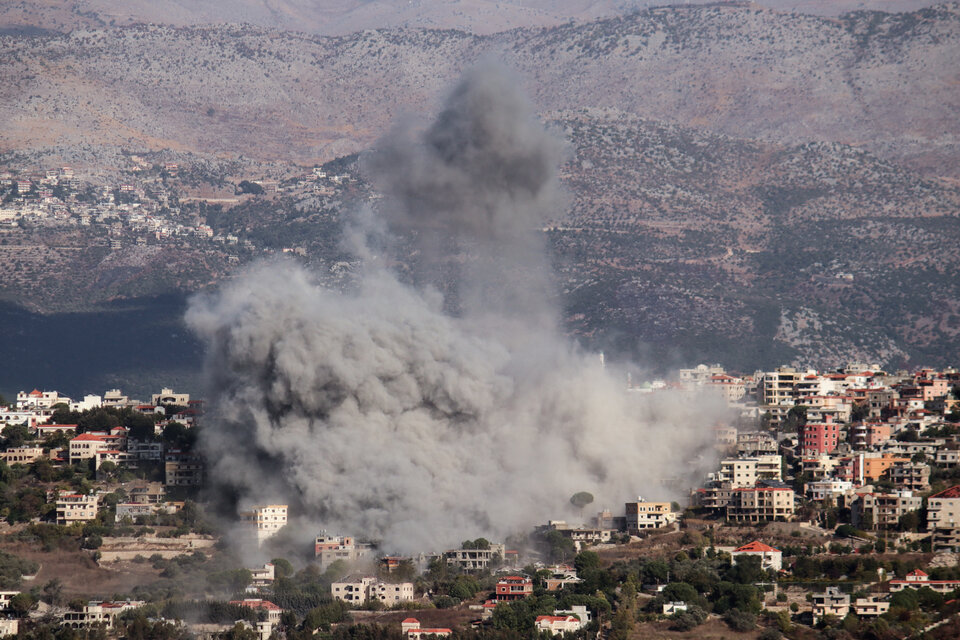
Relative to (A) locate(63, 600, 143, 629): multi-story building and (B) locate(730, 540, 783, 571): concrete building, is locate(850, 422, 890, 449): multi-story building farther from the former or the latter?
(A) locate(63, 600, 143, 629): multi-story building

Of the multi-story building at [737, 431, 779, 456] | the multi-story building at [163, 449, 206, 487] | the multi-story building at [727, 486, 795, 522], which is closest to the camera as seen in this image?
the multi-story building at [727, 486, 795, 522]

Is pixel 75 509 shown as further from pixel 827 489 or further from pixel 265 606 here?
pixel 827 489

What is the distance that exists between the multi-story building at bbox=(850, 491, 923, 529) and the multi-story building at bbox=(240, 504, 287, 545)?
1885cm

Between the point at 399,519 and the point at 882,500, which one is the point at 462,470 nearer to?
the point at 399,519

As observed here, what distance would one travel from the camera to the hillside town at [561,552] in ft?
222

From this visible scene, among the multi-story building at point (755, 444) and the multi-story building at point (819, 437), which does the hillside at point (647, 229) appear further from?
the multi-story building at point (819, 437)

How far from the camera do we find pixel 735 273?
509 feet

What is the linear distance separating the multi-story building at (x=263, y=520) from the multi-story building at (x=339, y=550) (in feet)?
7.80

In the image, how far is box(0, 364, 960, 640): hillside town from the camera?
222 feet

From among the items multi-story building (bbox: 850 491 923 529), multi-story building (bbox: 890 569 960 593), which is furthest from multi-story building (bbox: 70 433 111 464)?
multi-story building (bbox: 890 569 960 593)

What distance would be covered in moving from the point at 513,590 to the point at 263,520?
10559mm

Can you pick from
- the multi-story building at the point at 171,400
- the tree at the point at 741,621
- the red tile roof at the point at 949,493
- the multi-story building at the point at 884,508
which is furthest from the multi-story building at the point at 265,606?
the multi-story building at the point at 171,400

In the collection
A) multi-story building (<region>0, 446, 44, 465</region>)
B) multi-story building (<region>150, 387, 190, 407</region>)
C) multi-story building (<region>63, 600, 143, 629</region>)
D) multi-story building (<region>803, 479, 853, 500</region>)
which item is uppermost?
multi-story building (<region>150, 387, 190, 407</region>)

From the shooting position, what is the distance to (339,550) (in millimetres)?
74312
